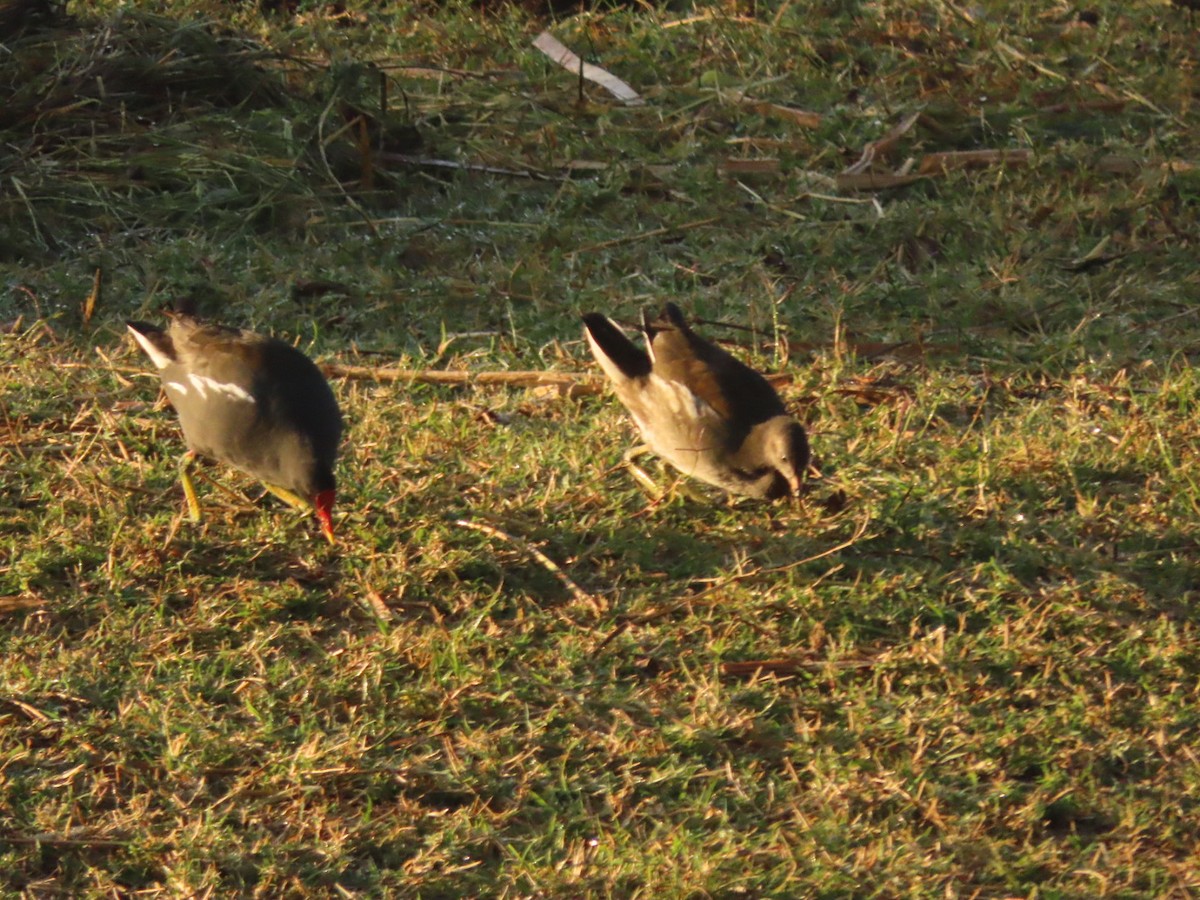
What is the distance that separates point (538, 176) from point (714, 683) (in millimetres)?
4431

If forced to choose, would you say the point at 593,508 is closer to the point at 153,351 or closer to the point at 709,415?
the point at 709,415

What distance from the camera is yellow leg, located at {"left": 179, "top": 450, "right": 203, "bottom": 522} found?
516 cm

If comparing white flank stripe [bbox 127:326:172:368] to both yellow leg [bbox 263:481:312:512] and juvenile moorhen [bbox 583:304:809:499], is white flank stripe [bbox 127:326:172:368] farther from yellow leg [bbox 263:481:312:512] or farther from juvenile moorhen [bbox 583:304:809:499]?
→ juvenile moorhen [bbox 583:304:809:499]

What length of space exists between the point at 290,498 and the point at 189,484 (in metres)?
0.36

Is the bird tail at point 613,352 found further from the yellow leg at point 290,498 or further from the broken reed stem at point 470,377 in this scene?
the yellow leg at point 290,498

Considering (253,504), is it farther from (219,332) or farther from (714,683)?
(714,683)

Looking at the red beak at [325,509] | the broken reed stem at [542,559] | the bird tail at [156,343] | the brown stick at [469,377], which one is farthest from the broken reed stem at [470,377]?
the red beak at [325,509]

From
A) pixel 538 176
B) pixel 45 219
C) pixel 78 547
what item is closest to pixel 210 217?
pixel 45 219

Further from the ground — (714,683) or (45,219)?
(714,683)

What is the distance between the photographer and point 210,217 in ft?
25.5

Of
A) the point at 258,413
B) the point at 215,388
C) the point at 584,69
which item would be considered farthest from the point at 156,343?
the point at 584,69

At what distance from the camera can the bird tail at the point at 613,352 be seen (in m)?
5.50

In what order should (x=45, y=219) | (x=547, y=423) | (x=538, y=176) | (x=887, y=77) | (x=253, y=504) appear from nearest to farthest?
1. (x=253, y=504)
2. (x=547, y=423)
3. (x=45, y=219)
4. (x=538, y=176)
5. (x=887, y=77)

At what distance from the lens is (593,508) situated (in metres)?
5.32
